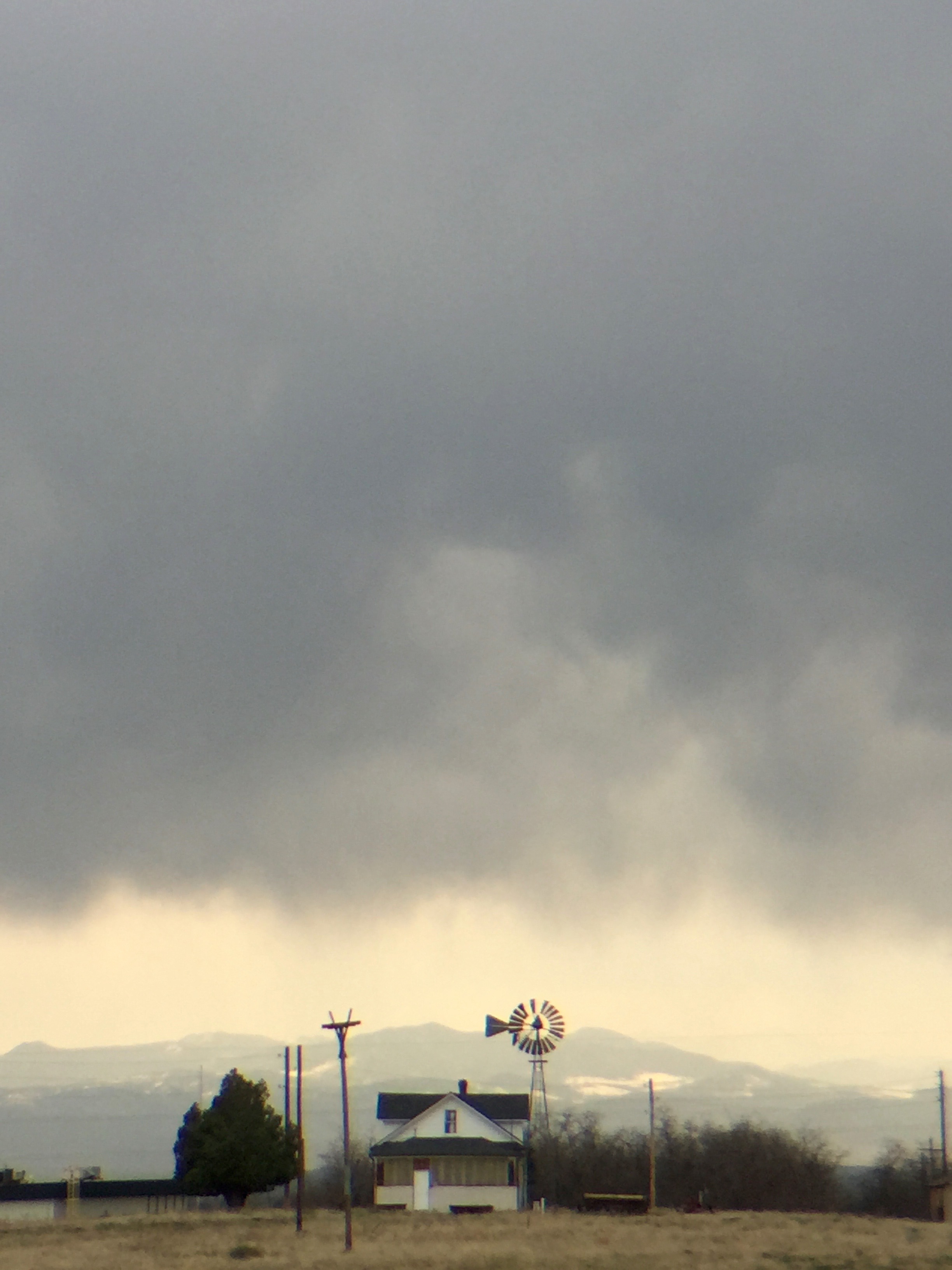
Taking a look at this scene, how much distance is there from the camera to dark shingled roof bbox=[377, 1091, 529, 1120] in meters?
89.6

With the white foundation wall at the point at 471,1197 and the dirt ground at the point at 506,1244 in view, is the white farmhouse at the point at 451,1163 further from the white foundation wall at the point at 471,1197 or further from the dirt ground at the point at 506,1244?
the dirt ground at the point at 506,1244

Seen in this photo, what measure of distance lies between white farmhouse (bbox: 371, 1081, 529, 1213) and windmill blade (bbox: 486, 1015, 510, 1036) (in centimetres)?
817

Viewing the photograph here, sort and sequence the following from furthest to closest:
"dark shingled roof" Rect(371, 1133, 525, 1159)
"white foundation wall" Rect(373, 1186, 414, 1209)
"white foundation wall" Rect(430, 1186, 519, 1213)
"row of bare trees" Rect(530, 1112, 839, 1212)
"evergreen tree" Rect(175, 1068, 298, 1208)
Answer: "row of bare trees" Rect(530, 1112, 839, 1212) → "dark shingled roof" Rect(371, 1133, 525, 1159) → "white foundation wall" Rect(373, 1186, 414, 1209) → "white foundation wall" Rect(430, 1186, 519, 1213) → "evergreen tree" Rect(175, 1068, 298, 1208)

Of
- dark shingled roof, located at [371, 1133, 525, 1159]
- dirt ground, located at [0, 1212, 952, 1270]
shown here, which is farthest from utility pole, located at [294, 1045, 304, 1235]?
dark shingled roof, located at [371, 1133, 525, 1159]

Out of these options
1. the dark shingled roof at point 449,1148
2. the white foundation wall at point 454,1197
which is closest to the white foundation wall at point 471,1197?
the white foundation wall at point 454,1197

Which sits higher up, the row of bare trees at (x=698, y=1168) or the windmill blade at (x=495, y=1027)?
the windmill blade at (x=495, y=1027)

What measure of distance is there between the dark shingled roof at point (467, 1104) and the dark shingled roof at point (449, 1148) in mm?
2967

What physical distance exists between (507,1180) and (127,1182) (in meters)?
43.3

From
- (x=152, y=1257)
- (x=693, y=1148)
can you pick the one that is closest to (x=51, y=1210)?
(x=693, y=1148)

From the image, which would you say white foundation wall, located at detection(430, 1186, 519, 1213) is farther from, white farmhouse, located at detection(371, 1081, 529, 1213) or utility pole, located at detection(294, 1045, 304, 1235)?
utility pole, located at detection(294, 1045, 304, 1235)

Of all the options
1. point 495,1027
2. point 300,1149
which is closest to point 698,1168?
point 495,1027

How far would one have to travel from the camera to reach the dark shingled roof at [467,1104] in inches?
3526

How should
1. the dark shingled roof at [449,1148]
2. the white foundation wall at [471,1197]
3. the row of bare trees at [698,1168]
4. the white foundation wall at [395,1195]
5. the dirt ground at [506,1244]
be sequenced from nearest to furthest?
the dirt ground at [506,1244]
the white foundation wall at [471,1197]
the white foundation wall at [395,1195]
the dark shingled roof at [449,1148]
the row of bare trees at [698,1168]

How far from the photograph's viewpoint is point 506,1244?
147 feet
